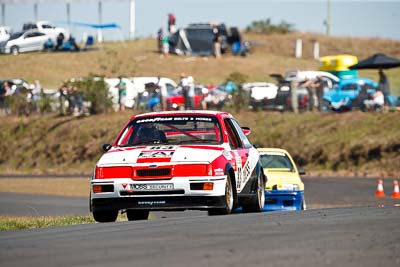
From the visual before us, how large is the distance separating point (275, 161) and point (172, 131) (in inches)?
257

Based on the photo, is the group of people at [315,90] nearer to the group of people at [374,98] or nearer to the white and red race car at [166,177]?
the group of people at [374,98]

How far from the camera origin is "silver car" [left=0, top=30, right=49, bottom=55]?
58.2 m

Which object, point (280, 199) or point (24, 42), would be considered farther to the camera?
point (24, 42)

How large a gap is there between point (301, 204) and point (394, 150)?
1538cm

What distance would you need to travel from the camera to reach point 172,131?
46.5ft

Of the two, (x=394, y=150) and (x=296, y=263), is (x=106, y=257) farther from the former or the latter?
(x=394, y=150)

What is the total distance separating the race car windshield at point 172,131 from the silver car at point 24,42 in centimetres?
4293

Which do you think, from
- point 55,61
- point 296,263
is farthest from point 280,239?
point 55,61

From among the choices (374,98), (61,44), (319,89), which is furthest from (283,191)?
(61,44)

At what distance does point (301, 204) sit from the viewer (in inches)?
754

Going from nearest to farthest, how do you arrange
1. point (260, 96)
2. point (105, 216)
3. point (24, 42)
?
1. point (105, 216)
2. point (260, 96)
3. point (24, 42)

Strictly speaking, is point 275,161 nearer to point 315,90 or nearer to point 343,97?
point 315,90

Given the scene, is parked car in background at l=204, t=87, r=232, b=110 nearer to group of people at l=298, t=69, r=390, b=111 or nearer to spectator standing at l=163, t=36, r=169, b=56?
group of people at l=298, t=69, r=390, b=111

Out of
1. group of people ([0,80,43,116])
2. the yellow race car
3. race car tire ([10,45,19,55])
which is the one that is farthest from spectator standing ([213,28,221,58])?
the yellow race car
